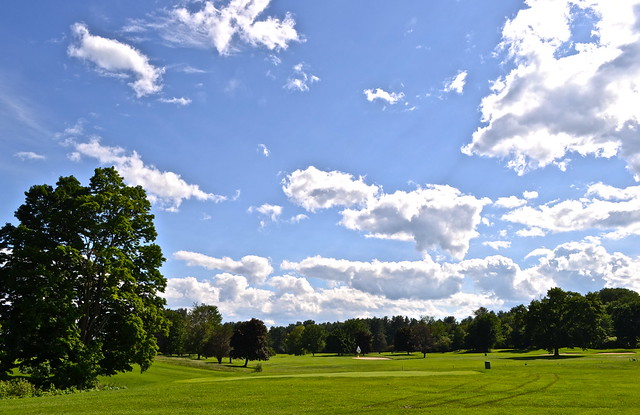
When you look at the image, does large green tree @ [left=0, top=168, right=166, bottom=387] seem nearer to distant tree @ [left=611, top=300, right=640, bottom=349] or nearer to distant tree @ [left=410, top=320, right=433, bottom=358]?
distant tree @ [left=410, top=320, right=433, bottom=358]

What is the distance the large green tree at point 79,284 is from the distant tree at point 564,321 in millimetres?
80160

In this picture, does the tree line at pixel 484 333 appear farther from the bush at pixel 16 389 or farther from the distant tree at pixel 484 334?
the bush at pixel 16 389

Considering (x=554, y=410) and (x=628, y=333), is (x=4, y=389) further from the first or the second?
(x=628, y=333)

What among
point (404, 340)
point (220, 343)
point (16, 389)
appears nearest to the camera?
point (16, 389)

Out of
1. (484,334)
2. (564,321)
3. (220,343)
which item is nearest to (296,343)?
(484,334)

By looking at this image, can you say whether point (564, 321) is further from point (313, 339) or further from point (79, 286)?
point (313, 339)

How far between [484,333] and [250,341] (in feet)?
266

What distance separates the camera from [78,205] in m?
35.7

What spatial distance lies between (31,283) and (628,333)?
453ft

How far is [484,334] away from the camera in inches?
5344

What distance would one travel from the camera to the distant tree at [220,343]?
98.4 metres

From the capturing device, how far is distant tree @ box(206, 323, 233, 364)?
3875 inches

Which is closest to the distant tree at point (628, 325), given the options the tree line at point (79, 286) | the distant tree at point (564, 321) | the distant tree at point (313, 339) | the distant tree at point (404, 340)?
the distant tree at point (564, 321)

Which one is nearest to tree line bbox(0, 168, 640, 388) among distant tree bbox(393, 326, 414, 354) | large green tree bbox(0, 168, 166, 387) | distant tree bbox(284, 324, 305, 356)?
large green tree bbox(0, 168, 166, 387)
